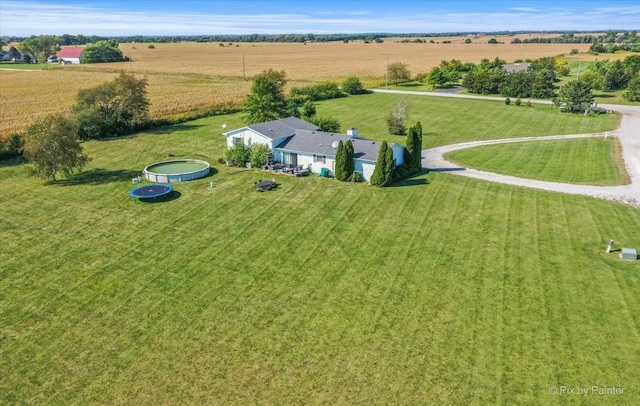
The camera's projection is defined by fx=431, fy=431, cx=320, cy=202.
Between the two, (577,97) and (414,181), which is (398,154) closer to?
(414,181)

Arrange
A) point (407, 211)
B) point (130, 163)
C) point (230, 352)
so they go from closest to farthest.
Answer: point (230, 352), point (407, 211), point (130, 163)

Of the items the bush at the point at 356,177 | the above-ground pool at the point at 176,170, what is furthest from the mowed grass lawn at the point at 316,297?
the above-ground pool at the point at 176,170

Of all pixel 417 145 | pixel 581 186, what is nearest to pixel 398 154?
pixel 417 145

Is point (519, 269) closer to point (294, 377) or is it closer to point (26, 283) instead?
point (294, 377)

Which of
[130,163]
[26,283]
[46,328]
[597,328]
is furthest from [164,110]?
[597,328]

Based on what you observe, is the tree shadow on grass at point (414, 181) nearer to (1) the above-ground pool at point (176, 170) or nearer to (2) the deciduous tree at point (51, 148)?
(1) the above-ground pool at point (176, 170)
